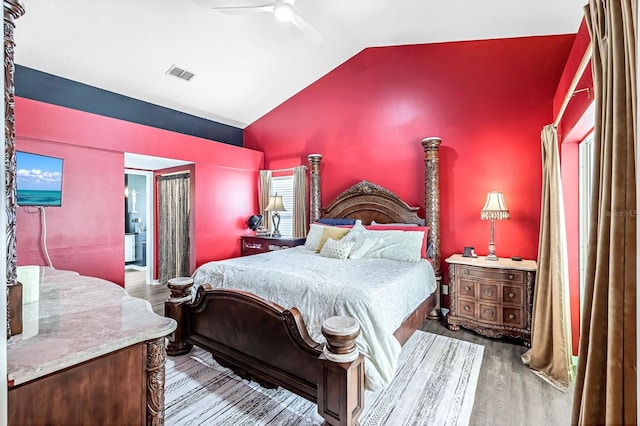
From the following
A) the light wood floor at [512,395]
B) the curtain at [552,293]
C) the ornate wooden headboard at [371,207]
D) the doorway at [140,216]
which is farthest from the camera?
the doorway at [140,216]

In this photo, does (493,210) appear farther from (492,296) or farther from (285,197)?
(285,197)

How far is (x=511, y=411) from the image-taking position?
6.73ft

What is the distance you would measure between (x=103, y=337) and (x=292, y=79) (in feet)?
15.5

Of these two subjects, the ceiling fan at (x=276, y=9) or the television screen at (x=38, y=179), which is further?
the television screen at (x=38, y=179)

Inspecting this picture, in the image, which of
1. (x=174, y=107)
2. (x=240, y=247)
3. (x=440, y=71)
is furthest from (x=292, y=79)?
(x=240, y=247)

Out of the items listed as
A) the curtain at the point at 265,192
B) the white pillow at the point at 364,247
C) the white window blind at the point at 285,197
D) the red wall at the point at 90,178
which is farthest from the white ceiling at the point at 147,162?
the white pillow at the point at 364,247

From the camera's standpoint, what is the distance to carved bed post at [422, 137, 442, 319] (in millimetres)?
3744

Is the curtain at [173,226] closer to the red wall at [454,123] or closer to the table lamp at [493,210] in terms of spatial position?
the red wall at [454,123]

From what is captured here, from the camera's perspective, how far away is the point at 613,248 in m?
0.90

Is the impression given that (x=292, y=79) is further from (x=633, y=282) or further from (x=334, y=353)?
(x=633, y=282)

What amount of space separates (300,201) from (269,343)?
10.7ft

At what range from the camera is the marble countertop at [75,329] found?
2.86 feet

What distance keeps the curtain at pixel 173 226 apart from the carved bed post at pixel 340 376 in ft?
13.1

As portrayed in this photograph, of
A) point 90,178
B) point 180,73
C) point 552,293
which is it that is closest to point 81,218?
point 90,178
